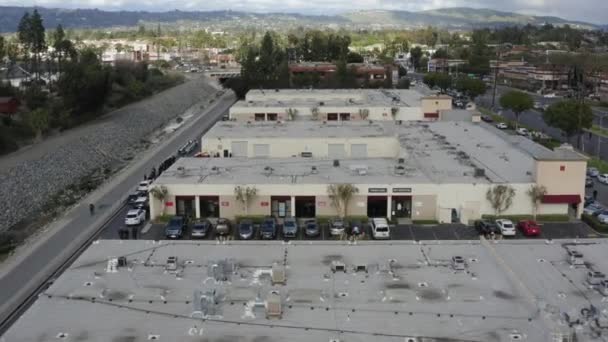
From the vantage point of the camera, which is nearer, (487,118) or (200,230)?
(200,230)

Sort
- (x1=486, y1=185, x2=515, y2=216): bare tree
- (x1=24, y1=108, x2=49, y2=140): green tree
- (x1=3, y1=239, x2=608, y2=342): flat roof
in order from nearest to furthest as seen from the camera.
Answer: (x1=3, y1=239, x2=608, y2=342): flat roof → (x1=486, y1=185, x2=515, y2=216): bare tree → (x1=24, y1=108, x2=49, y2=140): green tree

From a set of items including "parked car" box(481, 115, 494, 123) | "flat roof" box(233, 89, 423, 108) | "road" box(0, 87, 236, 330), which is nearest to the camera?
"road" box(0, 87, 236, 330)

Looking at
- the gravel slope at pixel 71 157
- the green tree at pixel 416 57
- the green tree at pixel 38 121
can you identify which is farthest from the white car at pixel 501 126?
the green tree at pixel 416 57

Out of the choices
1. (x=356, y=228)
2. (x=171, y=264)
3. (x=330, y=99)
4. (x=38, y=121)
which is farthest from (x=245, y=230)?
(x=330, y=99)

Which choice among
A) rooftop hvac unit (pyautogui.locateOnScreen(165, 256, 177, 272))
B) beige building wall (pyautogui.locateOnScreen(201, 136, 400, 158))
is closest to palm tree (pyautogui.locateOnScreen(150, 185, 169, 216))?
rooftop hvac unit (pyautogui.locateOnScreen(165, 256, 177, 272))

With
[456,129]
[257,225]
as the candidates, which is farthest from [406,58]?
[257,225]

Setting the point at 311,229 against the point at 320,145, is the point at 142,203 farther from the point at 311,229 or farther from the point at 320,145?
the point at 320,145

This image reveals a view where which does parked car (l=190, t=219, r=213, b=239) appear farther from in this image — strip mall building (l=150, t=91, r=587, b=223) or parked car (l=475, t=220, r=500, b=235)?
parked car (l=475, t=220, r=500, b=235)
